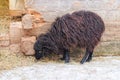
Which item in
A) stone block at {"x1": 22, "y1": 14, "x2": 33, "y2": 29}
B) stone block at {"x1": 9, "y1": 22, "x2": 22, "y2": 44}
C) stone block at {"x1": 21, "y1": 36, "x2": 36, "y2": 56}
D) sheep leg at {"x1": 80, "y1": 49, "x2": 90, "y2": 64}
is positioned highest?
stone block at {"x1": 22, "y1": 14, "x2": 33, "y2": 29}

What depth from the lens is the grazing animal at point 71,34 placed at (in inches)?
238

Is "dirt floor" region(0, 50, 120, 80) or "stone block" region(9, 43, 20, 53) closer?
"dirt floor" region(0, 50, 120, 80)

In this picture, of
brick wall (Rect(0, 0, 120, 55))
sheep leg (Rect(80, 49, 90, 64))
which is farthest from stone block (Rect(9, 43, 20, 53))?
sheep leg (Rect(80, 49, 90, 64))

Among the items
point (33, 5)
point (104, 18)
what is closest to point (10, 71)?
point (33, 5)

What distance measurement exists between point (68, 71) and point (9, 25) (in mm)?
1709

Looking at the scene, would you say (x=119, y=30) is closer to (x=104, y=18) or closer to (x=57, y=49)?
(x=104, y=18)

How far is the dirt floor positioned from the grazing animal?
20cm

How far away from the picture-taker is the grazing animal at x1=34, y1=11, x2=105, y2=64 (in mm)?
6035

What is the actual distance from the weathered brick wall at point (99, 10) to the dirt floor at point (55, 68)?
27 centimetres

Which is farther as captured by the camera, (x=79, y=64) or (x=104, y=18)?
(x=104, y=18)

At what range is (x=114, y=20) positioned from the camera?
21.6 feet

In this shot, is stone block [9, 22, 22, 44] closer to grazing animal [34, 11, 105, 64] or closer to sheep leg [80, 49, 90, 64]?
grazing animal [34, 11, 105, 64]

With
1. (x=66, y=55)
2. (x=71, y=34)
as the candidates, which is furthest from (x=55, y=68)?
(x=71, y=34)

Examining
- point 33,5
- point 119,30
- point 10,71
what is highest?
point 33,5
